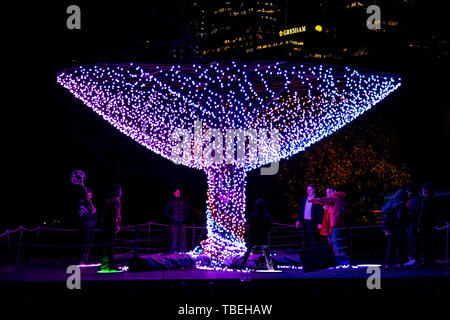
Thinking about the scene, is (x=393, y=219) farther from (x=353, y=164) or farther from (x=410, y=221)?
(x=353, y=164)

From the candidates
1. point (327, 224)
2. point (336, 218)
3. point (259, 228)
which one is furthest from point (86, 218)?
point (336, 218)

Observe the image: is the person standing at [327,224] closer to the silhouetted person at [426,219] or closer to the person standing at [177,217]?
the silhouetted person at [426,219]

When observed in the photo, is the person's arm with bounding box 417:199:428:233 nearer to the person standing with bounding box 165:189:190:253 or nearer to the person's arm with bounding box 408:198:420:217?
the person's arm with bounding box 408:198:420:217

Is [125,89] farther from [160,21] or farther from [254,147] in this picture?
[160,21]

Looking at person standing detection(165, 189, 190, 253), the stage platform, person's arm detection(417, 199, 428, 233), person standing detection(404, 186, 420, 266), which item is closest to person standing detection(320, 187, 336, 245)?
person standing detection(404, 186, 420, 266)

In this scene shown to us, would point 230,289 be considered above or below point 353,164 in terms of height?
below

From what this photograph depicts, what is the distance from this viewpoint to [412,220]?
12.7 meters

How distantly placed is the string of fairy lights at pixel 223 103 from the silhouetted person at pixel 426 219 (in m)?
2.47

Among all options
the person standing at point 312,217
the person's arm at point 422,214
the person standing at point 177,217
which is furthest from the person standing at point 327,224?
the person standing at point 177,217

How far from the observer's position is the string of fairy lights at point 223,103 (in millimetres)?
11516

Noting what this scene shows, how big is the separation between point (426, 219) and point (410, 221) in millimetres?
379

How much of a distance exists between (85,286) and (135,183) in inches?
755

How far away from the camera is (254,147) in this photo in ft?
44.9
